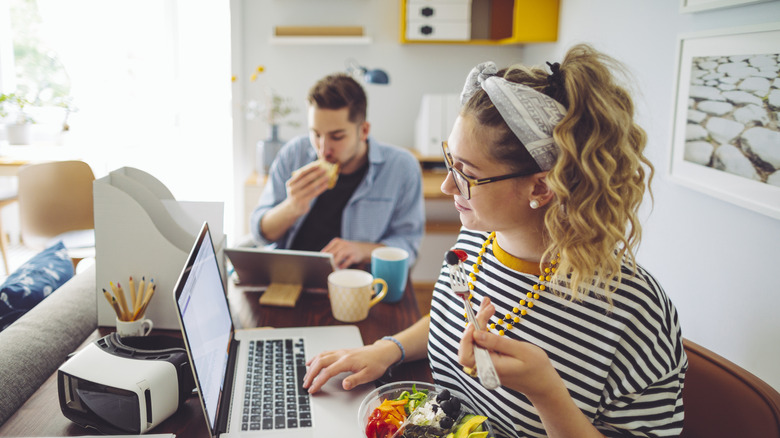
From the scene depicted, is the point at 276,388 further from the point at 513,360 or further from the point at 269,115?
the point at 269,115

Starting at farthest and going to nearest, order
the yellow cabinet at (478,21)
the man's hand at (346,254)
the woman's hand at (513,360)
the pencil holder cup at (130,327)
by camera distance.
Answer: the yellow cabinet at (478,21) → the man's hand at (346,254) → the pencil holder cup at (130,327) → the woman's hand at (513,360)

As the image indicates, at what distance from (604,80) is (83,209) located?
9.66ft

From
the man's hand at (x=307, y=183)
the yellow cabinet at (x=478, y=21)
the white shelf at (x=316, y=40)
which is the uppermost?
the yellow cabinet at (x=478, y=21)

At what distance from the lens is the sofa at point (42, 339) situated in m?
0.97

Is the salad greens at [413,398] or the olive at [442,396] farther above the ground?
the olive at [442,396]

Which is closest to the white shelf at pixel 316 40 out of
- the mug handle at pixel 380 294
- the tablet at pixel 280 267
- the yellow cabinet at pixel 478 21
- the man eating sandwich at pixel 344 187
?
the yellow cabinet at pixel 478 21

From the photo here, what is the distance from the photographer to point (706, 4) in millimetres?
1571

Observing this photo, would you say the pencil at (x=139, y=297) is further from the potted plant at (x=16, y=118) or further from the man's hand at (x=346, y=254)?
the potted plant at (x=16, y=118)

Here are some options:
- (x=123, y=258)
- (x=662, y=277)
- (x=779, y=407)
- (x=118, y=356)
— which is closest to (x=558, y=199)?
(x=779, y=407)

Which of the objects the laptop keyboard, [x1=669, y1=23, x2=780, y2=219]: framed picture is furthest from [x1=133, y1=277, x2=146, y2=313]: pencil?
[x1=669, y1=23, x2=780, y2=219]: framed picture

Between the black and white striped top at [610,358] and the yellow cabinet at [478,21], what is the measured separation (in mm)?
2454

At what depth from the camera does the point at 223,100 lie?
357 cm

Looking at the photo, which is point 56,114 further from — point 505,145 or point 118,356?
point 505,145

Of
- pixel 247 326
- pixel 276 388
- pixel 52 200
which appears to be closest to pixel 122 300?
pixel 247 326
